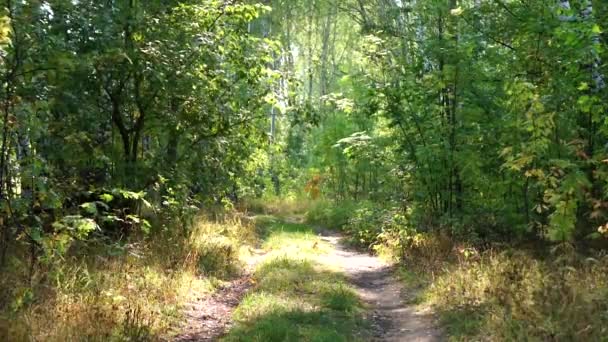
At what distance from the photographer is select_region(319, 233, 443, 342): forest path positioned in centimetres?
719

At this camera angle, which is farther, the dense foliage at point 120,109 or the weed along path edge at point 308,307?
the weed along path edge at point 308,307

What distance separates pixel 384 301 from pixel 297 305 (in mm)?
1963

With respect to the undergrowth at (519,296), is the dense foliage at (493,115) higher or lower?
higher

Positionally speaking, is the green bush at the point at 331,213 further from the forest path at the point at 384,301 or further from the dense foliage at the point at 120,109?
the dense foliage at the point at 120,109

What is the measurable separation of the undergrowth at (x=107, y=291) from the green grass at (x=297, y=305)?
0.93 meters

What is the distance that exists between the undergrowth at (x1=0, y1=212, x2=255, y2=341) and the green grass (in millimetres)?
931

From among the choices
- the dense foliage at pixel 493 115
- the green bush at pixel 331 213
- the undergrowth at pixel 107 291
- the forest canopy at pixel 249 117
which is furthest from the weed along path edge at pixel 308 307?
the green bush at pixel 331 213

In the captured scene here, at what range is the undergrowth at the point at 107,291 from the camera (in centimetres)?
568

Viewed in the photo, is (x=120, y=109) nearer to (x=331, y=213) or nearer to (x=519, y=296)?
(x=519, y=296)

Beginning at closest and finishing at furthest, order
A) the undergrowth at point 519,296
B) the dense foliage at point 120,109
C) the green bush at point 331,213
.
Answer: the undergrowth at point 519,296 → the dense foliage at point 120,109 → the green bush at point 331,213

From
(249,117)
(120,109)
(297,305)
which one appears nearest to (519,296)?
(297,305)

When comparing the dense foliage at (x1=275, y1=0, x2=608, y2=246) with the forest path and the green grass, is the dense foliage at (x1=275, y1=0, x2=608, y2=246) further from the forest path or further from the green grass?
the green grass

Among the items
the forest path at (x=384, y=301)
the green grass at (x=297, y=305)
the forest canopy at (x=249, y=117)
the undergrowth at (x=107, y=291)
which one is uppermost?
the forest canopy at (x=249, y=117)

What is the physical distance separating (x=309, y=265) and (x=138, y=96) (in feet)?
14.1
